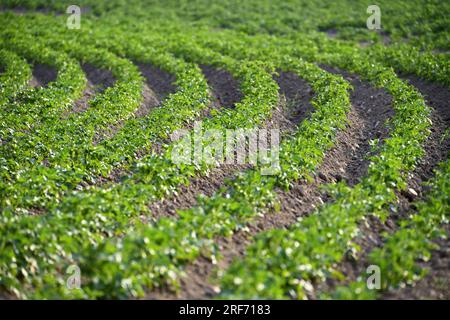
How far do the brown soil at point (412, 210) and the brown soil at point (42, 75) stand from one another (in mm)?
9975

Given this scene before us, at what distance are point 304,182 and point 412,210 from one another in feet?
5.48

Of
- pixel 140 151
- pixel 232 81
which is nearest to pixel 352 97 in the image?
pixel 232 81

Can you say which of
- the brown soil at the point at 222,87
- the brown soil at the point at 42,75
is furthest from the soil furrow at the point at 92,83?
the brown soil at the point at 222,87

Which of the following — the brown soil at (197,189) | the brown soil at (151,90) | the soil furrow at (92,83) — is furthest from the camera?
the soil furrow at (92,83)

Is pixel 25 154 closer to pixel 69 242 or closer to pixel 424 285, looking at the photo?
pixel 69 242

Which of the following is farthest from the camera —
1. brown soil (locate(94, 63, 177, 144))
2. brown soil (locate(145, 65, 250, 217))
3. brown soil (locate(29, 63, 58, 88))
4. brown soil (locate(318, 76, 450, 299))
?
brown soil (locate(29, 63, 58, 88))

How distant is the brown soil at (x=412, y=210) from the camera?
644cm

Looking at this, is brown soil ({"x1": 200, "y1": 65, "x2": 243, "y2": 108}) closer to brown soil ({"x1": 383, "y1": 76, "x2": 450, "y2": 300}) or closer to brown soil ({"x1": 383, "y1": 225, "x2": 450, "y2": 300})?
brown soil ({"x1": 383, "y1": 76, "x2": 450, "y2": 300})

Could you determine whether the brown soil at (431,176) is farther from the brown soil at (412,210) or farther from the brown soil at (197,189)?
the brown soil at (197,189)

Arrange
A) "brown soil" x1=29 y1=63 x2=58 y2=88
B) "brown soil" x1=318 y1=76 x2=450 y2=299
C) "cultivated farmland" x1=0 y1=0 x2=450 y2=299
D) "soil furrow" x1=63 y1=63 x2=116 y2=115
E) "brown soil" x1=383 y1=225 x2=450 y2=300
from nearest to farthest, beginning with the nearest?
"cultivated farmland" x1=0 y1=0 x2=450 y2=299, "brown soil" x1=383 y1=225 x2=450 y2=300, "brown soil" x1=318 y1=76 x2=450 y2=299, "soil furrow" x1=63 y1=63 x2=116 y2=115, "brown soil" x1=29 y1=63 x2=58 y2=88

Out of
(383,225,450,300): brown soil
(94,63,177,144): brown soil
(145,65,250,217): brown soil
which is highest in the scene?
(94,63,177,144): brown soil

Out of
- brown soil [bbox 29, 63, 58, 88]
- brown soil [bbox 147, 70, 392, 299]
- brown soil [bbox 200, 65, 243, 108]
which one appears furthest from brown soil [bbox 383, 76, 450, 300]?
brown soil [bbox 29, 63, 58, 88]

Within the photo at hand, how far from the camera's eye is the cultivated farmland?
19.8ft

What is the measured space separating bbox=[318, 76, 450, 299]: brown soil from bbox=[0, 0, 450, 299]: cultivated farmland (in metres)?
0.03
